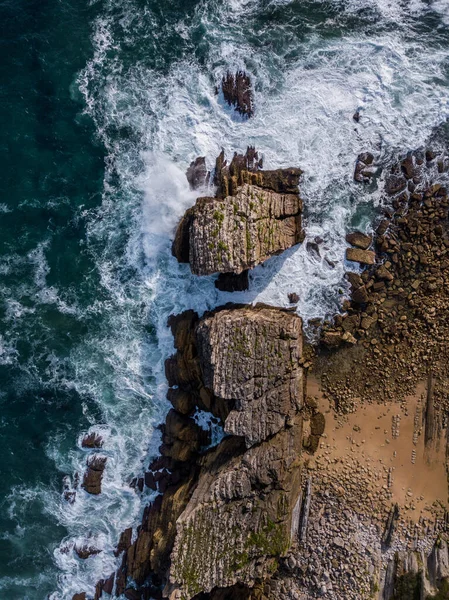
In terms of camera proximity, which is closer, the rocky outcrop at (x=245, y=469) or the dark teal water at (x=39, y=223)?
the rocky outcrop at (x=245, y=469)

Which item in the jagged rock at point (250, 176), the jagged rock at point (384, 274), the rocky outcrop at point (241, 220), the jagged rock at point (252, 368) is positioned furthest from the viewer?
the jagged rock at point (384, 274)

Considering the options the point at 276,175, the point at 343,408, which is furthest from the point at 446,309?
the point at 276,175

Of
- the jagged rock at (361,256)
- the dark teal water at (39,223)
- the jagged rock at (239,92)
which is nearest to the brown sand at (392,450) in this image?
the jagged rock at (361,256)

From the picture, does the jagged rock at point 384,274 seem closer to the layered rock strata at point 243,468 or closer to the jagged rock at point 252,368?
the layered rock strata at point 243,468

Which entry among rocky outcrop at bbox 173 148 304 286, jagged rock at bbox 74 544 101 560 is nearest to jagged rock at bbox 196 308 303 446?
rocky outcrop at bbox 173 148 304 286

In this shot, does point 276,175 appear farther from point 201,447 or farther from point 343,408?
point 201,447

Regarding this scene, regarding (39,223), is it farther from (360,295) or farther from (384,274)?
(384,274)

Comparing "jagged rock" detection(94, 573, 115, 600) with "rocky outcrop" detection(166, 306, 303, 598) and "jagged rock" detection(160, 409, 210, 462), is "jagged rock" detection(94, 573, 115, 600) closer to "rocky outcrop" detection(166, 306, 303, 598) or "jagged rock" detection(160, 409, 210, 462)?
"rocky outcrop" detection(166, 306, 303, 598)

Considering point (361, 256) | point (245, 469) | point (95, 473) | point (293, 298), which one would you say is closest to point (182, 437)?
point (245, 469)
